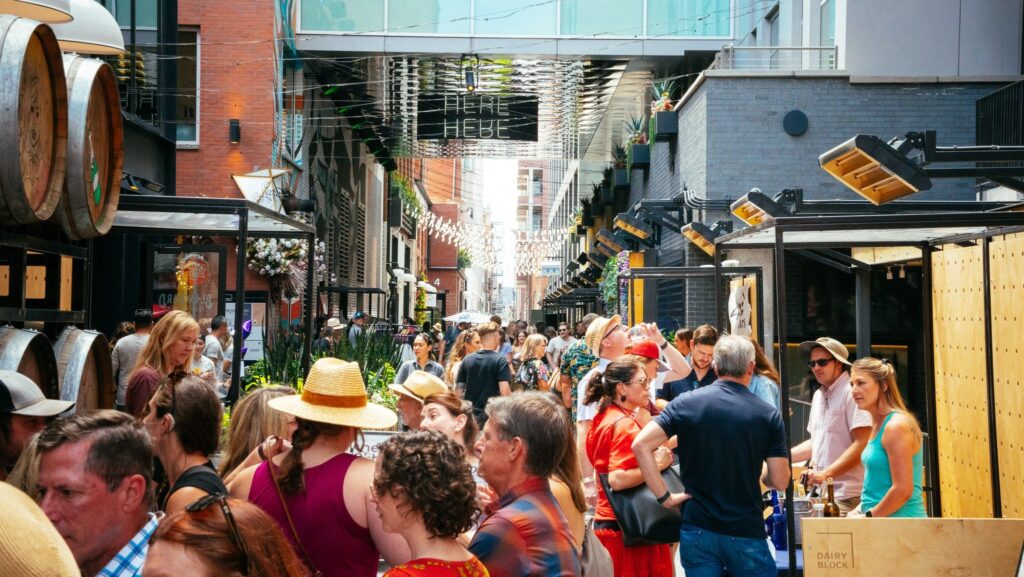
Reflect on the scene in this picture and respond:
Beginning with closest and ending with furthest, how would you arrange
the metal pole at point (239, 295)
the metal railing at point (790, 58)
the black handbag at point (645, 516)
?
the black handbag at point (645, 516) < the metal pole at point (239, 295) < the metal railing at point (790, 58)

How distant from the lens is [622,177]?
26.5 m

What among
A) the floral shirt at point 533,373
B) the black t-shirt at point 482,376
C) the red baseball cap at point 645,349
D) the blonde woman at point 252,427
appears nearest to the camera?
the blonde woman at point 252,427

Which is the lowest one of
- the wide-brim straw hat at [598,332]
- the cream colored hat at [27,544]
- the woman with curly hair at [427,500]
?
Result: the woman with curly hair at [427,500]

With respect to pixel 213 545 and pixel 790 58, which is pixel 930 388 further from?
pixel 790 58

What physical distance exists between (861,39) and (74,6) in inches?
488

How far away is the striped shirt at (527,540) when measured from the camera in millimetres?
3580

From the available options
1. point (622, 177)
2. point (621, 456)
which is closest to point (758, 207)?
point (621, 456)

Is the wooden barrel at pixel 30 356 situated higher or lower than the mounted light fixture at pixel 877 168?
lower

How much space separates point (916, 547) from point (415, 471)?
2929mm

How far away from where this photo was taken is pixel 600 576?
4348 millimetres

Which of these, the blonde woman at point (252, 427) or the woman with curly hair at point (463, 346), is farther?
the woman with curly hair at point (463, 346)

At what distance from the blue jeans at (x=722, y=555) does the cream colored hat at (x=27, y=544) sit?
14.0 ft

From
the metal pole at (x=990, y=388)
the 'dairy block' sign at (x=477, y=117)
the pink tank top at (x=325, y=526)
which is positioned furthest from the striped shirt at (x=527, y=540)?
the 'dairy block' sign at (x=477, y=117)

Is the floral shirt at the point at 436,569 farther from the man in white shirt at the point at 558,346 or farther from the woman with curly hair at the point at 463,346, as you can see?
the man in white shirt at the point at 558,346
